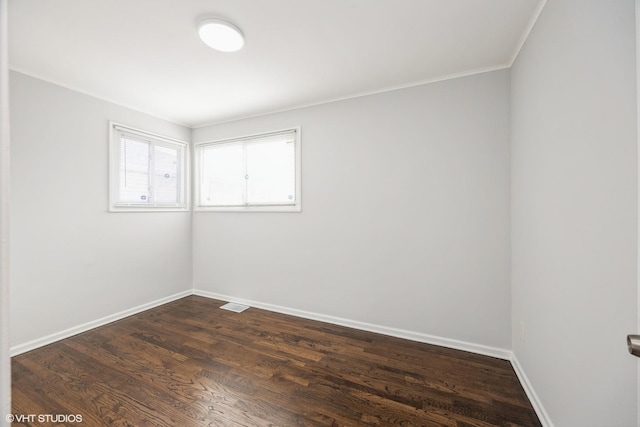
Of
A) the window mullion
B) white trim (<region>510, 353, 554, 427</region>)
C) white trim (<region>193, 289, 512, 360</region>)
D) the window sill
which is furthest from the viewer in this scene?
the window mullion

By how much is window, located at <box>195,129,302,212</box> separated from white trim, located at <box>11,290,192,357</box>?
141 cm

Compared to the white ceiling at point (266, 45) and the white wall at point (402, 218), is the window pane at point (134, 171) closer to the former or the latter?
the white ceiling at point (266, 45)

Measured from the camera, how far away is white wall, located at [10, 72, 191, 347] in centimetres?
230

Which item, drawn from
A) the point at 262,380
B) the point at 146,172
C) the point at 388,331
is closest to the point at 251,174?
the point at 146,172

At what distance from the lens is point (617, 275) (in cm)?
96

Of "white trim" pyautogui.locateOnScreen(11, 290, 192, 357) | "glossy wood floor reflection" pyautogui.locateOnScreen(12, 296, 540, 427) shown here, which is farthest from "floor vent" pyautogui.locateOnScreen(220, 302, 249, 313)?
"white trim" pyautogui.locateOnScreen(11, 290, 192, 357)

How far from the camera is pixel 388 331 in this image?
8.70ft

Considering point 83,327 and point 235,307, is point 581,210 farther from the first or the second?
point 83,327

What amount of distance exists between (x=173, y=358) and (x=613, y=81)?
322 centimetres

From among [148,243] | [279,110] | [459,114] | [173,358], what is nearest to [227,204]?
[148,243]

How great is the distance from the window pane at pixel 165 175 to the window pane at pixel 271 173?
1152mm

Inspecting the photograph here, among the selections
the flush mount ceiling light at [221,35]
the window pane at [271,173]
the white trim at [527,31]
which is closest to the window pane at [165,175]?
the window pane at [271,173]

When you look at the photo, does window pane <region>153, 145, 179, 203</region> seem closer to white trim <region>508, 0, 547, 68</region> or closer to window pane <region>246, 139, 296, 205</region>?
window pane <region>246, 139, 296, 205</region>

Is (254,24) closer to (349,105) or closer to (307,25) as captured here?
(307,25)
